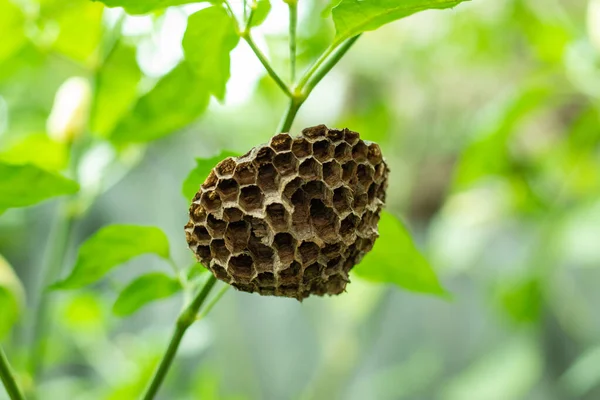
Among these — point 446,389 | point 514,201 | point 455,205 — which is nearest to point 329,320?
point 455,205

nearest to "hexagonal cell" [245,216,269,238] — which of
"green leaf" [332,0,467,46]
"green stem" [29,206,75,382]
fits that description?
"green leaf" [332,0,467,46]

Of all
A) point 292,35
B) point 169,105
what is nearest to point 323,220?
point 292,35

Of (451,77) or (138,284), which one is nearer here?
(138,284)

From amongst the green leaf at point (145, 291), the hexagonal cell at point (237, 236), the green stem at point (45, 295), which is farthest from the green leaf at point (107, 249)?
the green stem at point (45, 295)

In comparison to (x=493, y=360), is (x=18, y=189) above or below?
above

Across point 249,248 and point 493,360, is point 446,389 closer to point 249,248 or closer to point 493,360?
point 493,360

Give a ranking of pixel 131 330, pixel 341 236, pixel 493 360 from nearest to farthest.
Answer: pixel 341 236, pixel 493 360, pixel 131 330

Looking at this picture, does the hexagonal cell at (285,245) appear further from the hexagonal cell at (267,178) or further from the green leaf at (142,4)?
the green leaf at (142,4)

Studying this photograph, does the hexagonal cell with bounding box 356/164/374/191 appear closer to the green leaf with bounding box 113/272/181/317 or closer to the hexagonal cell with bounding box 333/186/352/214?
the hexagonal cell with bounding box 333/186/352/214

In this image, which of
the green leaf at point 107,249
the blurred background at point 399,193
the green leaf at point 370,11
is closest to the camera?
the green leaf at point 370,11
